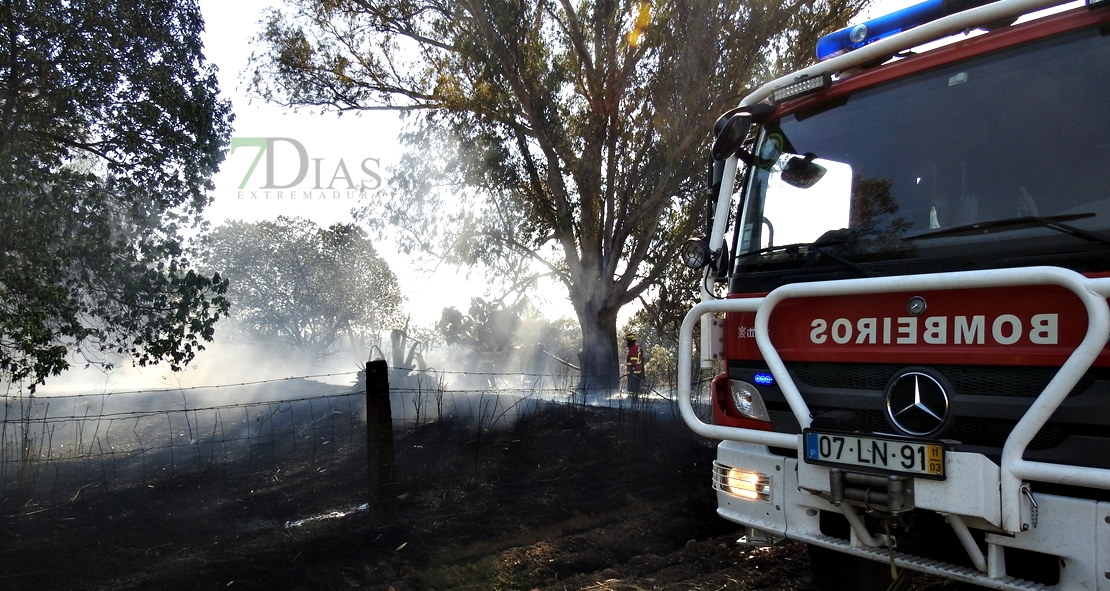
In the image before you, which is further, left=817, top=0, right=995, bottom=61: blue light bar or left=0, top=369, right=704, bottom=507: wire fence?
left=0, top=369, right=704, bottom=507: wire fence

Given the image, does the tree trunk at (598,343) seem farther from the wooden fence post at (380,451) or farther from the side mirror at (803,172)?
the side mirror at (803,172)

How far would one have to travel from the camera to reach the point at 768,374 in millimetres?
3432

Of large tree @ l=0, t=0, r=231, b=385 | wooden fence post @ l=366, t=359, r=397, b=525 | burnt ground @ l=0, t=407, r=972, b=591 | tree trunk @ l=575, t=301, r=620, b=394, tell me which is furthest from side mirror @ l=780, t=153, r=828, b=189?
tree trunk @ l=575, t=301, r=620, b=394

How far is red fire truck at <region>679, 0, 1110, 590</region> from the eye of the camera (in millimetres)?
2531

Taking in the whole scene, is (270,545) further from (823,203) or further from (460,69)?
(460,69)

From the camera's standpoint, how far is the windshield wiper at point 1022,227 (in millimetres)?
2607

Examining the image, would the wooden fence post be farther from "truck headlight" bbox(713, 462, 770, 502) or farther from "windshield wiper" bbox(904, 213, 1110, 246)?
"windshield wiper" bbox(904, 213, 1110, 246)

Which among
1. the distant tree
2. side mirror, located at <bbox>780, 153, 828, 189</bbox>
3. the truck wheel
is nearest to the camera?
the truck wheel

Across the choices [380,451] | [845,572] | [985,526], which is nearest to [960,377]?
[985,526]

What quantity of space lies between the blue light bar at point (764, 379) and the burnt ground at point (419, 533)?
4.69ft

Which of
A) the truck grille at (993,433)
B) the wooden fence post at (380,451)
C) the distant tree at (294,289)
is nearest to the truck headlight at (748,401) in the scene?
the truck grille at (993,433)

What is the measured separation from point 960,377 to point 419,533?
142 inches

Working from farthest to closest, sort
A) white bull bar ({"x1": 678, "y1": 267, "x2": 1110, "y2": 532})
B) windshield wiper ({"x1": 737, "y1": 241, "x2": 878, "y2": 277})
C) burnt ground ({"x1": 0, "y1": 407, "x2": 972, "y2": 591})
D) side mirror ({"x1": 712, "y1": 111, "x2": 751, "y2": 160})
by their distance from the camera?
burnt ground ({"x1": 0, "y1": 407, "x2": 972, "y2": 591})
side mirror ({"x1": 712, "y1": 111, "x2": 751, "y2": 160})
windshield wiper ({"x1": 737, "y1": 241, "x2": 878, "y2": 277})
white bull bar ({"x1": 678, "y1": 267, "x2": 1110, "y2": 532})

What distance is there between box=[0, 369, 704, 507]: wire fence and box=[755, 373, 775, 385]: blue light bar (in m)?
4.40
